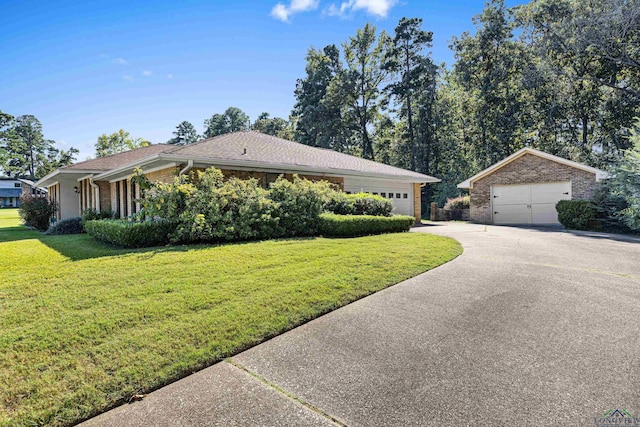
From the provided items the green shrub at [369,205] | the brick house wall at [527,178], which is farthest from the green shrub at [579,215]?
the green shrub at [369,205]

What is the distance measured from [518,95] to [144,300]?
29858mm

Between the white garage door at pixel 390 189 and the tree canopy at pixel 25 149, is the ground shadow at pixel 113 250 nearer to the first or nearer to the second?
the white garage door at pixel 390 189

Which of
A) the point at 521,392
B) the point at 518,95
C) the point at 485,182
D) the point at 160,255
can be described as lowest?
the point at 521,392

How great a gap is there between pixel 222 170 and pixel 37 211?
1224cm

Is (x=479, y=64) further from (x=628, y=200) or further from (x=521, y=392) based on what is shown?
(x=521, y=392)

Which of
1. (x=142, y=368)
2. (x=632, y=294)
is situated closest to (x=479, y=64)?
(x=632, y=294)

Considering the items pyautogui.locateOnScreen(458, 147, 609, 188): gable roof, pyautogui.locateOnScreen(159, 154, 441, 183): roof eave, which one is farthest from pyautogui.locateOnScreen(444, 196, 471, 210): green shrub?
pyautogui.locateOnScreen(159, 154, 441, 183): roof eave

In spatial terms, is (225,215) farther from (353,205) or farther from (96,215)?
(96,215)

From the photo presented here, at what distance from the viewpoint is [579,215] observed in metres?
13.9

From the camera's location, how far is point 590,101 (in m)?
23.4

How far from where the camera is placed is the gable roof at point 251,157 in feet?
34.7

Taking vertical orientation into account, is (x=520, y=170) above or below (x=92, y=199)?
above

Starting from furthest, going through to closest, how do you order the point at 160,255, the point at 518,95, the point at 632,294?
the point at 518,95 → the point at 160,255 → the point at 632,294

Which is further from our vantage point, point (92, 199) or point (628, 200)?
point (92, 199)
